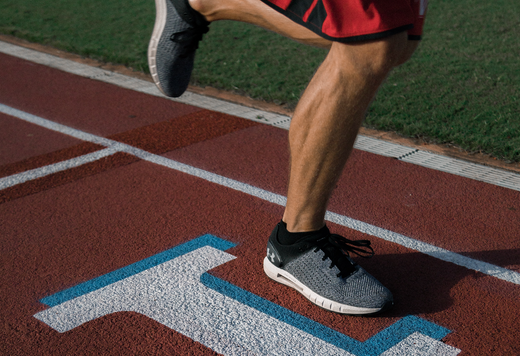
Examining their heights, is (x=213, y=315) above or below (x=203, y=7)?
below

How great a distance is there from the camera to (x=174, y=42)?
2658 mm

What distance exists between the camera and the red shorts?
1.91m

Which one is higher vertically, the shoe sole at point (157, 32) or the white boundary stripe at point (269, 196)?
the shoe sole at point (157, 32)

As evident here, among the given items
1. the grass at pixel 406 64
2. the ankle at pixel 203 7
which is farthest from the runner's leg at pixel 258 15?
the grass at pixel 406 64

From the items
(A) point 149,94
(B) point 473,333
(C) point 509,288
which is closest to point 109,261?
(B) point 473,333

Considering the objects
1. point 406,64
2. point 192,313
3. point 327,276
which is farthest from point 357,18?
point 406,64

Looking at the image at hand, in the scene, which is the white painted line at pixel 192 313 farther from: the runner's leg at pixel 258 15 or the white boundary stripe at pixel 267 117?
the white boundary stripe at pixel 267 117

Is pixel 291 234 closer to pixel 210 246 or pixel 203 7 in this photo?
pixel 210 246

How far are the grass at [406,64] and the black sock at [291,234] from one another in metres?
1.99

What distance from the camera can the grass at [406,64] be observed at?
13.9 feet

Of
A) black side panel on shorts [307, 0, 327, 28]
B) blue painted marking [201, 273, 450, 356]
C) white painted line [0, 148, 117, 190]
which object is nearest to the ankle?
black side panel on shorts [307, 0, 327, 28]

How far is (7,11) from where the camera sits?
894 centimetres

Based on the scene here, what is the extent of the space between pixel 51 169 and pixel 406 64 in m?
3.57

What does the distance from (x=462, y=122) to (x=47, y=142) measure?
10.0ft
